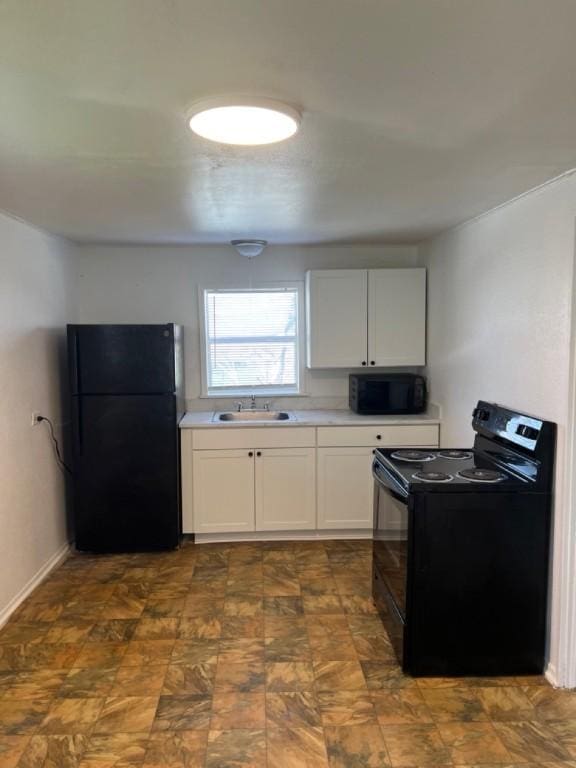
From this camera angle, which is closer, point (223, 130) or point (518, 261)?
point (223, 130)

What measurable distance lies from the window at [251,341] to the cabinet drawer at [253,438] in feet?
2.17

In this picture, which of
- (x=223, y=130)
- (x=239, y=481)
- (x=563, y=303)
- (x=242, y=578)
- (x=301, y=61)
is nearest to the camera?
(x=301, y=61)

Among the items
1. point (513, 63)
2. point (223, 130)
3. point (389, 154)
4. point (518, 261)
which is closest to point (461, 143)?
point (389, 154)

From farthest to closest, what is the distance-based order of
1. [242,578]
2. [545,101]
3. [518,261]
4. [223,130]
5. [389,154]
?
[242,578]
[518,261]
[389,154]
[223,130]
[545,101]

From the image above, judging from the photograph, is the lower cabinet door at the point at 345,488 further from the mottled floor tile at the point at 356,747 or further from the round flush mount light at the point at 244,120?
the round flush mount light at the point at 244,120

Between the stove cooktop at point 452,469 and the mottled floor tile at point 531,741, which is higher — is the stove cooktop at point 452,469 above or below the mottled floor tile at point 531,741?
above

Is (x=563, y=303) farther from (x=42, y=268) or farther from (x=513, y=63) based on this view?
(x=42, y=268)

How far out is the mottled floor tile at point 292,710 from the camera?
7.46 ft

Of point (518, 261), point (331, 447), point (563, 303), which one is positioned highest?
point (518, 261)

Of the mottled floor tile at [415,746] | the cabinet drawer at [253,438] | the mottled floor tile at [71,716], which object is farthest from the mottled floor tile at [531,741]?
the cabinet drawer at [253,438]

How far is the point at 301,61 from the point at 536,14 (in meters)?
0.50

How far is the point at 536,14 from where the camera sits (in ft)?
3.78

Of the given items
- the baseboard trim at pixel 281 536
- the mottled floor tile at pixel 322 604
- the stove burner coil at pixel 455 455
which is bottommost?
the mottled floor tile at pixel 322 604

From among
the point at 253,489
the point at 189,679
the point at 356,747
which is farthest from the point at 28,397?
the point at 356,747
